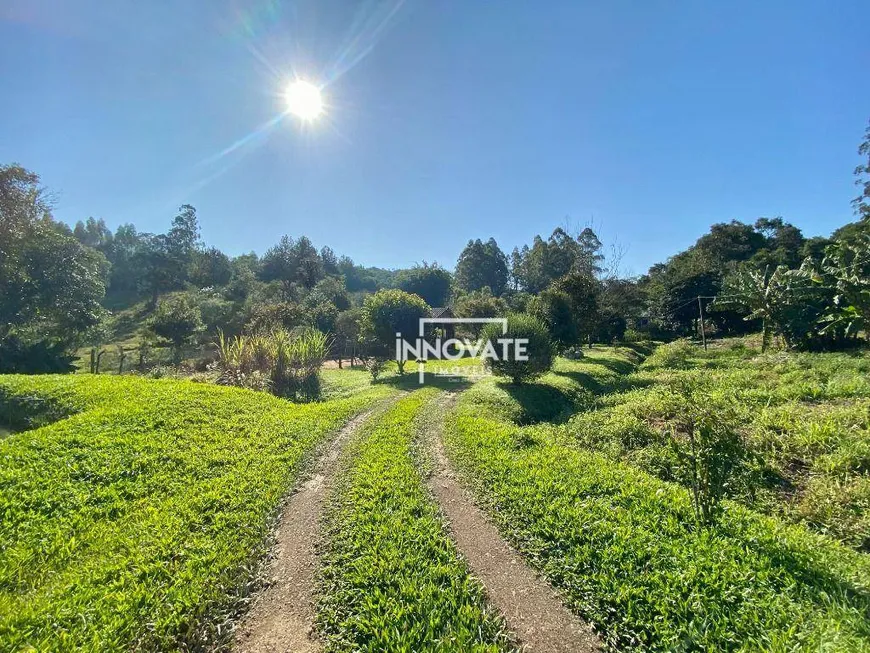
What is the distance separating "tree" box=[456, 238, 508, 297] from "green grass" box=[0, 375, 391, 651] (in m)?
59.5

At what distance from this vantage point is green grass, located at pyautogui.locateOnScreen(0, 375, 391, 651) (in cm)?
331

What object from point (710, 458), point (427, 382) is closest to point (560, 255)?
point (427, 382)

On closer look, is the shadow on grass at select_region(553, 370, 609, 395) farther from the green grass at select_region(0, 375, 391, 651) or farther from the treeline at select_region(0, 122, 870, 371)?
the green grass at select_region(0, 375, 391, 651)

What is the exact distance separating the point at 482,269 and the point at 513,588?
6540 centimetres

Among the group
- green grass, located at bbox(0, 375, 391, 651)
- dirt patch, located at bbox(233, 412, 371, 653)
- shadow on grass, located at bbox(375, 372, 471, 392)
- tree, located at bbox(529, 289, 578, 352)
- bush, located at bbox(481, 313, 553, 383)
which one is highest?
tree, located at bbox(529, 289, 578, 352)

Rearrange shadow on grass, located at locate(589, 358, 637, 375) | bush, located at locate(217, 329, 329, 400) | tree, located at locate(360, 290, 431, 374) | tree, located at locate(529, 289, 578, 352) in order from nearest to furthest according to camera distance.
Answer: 1. bush, located at locate(217, 329, 329, 400)
2. tree, located at locate(529, 289, 578, 352)
3. tree, located at locate(360, 290, 431, 374)
4. shadow on grass, located at locate(589, 358, 637, 375)

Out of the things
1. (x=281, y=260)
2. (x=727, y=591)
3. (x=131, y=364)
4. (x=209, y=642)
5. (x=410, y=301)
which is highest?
(x=281, y=260)

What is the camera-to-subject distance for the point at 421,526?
16.1ft

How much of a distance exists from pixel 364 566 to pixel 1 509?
5.32 metres

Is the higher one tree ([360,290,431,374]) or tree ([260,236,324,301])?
tree ([260,236,324,301])

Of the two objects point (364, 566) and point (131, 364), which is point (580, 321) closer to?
point (364, 566)

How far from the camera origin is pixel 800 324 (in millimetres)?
21125

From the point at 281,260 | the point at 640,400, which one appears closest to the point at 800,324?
the point at 640,400

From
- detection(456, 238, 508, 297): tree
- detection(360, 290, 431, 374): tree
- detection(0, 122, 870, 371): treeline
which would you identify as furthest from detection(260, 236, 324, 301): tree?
detection(360, 290, 431, 374): tree
